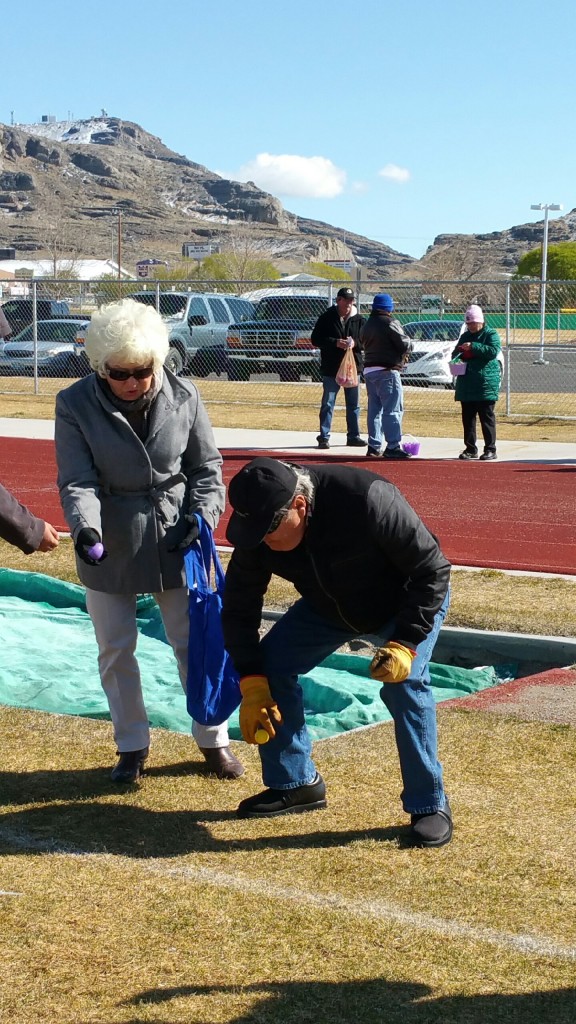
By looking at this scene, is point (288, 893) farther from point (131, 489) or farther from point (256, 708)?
point (131, 489)

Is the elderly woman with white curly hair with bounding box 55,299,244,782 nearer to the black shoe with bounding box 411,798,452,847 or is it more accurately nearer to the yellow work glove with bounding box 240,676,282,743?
the yellow work glove with bounding box 240,676,282,743

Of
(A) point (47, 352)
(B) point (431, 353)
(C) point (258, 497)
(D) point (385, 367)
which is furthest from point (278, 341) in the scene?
(C) point (258, 497)

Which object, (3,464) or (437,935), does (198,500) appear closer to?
(437,935)

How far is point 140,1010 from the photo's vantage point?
352cm

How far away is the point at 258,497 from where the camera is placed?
4.21 meters

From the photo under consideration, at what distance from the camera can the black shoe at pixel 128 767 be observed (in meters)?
5.34

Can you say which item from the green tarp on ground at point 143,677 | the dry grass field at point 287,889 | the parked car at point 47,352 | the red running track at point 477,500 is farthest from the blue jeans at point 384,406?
the parked car at point 47,352

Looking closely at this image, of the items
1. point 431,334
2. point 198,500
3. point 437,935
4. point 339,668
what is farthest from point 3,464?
point 431,334

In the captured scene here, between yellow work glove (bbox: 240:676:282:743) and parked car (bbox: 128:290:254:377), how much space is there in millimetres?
21202

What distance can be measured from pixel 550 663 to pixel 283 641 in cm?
279

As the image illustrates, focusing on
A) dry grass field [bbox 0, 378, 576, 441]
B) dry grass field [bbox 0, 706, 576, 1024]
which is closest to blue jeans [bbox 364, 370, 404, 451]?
dry grass field [bbox 0, 378, 576, 441]

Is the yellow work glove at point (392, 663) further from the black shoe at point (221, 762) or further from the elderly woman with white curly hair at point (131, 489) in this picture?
the black shoe at point (221, 762)

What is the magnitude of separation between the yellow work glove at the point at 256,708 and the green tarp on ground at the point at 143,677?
1.45m

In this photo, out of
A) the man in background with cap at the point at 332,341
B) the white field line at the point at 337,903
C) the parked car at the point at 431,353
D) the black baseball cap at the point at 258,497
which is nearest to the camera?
the white field line at the point at 337,903
